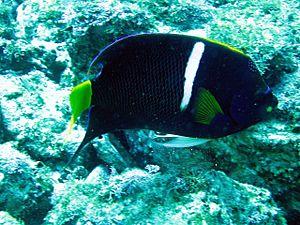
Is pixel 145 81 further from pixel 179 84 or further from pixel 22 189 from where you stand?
pixel 22 189

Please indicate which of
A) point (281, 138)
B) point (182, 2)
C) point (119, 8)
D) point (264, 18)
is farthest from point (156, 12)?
point (281, 138)

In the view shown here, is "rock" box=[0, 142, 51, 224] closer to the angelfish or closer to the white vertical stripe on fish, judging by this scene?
the angelfish

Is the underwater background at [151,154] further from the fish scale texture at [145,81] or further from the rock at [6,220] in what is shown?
the fish scale texture at [145,81]

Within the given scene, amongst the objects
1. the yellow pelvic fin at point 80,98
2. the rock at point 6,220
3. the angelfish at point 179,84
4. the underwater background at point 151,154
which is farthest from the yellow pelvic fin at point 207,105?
the rock at point 6,220

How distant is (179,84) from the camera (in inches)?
42.0

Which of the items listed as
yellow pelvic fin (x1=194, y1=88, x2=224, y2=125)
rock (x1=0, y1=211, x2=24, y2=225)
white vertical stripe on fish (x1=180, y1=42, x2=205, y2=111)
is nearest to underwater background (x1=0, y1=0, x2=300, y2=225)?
rock (x1=0, y1=211, x2=24, y2=225)

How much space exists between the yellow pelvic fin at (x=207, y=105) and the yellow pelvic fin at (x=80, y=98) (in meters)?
0.43

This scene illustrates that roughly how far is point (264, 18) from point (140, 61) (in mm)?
1791

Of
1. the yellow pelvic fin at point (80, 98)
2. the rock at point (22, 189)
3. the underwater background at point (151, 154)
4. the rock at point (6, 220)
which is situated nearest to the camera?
the yellow pelvic fin at point (80, 98)

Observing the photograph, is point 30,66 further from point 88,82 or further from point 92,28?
point 88,82

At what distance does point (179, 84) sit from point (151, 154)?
41.8 inches

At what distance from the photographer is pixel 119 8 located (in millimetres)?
2133

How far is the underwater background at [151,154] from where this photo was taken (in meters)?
1.56

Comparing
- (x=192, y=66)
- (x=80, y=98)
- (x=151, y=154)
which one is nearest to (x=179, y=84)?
(x=192, y=66)
